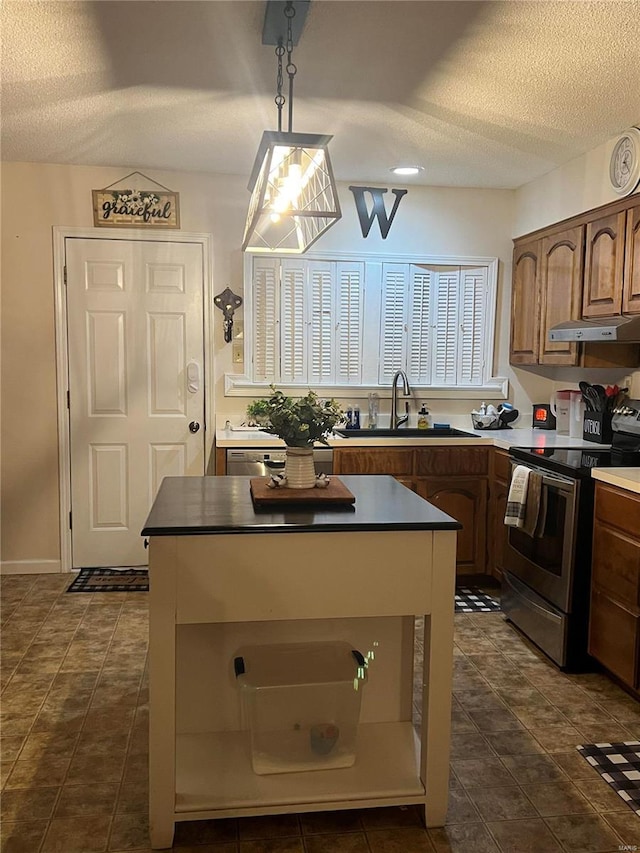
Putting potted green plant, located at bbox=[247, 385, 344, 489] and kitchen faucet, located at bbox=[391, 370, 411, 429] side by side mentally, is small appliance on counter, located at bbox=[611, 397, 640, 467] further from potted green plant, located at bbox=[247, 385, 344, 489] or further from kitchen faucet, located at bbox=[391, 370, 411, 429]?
potted green plant, located at bbox=[247, 385, 344, 489]

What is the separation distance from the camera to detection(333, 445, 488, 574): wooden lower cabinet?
4.16 meters

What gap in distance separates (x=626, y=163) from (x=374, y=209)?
158cm

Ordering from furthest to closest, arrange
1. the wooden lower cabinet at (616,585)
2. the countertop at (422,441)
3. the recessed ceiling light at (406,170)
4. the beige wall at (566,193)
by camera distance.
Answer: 1. the recessed ceiling light at (406,170)
2. the countertop at (422,441)
3. the beige wall at (566,193)
4. the wooden lower cabinet at (616,585)

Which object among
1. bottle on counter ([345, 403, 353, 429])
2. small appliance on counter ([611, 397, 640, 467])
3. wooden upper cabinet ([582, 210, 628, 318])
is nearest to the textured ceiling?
wooden upper cabinet ([582, 210, 628, 318])

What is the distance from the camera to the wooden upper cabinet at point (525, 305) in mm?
4434

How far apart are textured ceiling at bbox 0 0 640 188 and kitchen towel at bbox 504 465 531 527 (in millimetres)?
1676

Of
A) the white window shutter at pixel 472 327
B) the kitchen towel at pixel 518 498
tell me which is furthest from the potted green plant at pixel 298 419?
the white window shutter at pixel 472 327

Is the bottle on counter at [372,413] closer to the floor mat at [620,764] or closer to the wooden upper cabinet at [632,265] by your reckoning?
the wooden upper cabinet at [632,265]

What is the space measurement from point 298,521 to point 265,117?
2.16 meters

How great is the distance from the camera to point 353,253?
4.59 metres

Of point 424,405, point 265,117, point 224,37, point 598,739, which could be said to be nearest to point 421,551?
point 598,739

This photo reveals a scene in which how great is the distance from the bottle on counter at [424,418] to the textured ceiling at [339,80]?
5.08 ft

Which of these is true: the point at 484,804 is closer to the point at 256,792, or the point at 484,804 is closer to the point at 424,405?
the point at 256,792

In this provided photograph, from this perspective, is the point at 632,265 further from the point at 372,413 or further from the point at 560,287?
the point at 372,413
